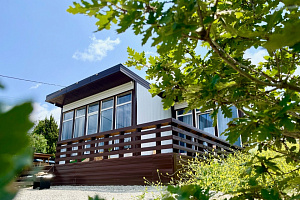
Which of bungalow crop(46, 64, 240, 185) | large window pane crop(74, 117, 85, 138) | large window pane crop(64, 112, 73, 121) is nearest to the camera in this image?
bungalow crop(46, 64, 240, 185)

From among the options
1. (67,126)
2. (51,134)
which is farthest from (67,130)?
(51,134)

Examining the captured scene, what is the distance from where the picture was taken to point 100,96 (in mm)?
11445

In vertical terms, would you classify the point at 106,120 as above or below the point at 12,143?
above

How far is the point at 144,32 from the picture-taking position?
0.82m

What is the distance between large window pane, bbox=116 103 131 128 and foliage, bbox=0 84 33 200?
32.2 ft

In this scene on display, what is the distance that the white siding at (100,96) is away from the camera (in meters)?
10.5

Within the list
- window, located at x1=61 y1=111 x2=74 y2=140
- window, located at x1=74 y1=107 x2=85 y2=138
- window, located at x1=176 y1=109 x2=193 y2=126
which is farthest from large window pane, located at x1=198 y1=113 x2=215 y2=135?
window, located at x1=61 y1=111 x2=74 y2=140

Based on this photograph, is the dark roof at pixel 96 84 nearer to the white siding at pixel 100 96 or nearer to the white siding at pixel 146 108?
the white siding at pixel 100 96

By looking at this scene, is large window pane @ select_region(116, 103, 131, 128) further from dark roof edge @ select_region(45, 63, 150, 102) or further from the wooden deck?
the wooden deck

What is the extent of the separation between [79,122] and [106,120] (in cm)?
209

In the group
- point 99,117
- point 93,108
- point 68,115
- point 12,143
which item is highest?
point 93,108

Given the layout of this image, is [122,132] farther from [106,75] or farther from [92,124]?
[92,124]

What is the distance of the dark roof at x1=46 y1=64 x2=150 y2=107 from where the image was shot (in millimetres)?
9850

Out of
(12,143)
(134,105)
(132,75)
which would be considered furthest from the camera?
(132,75)
